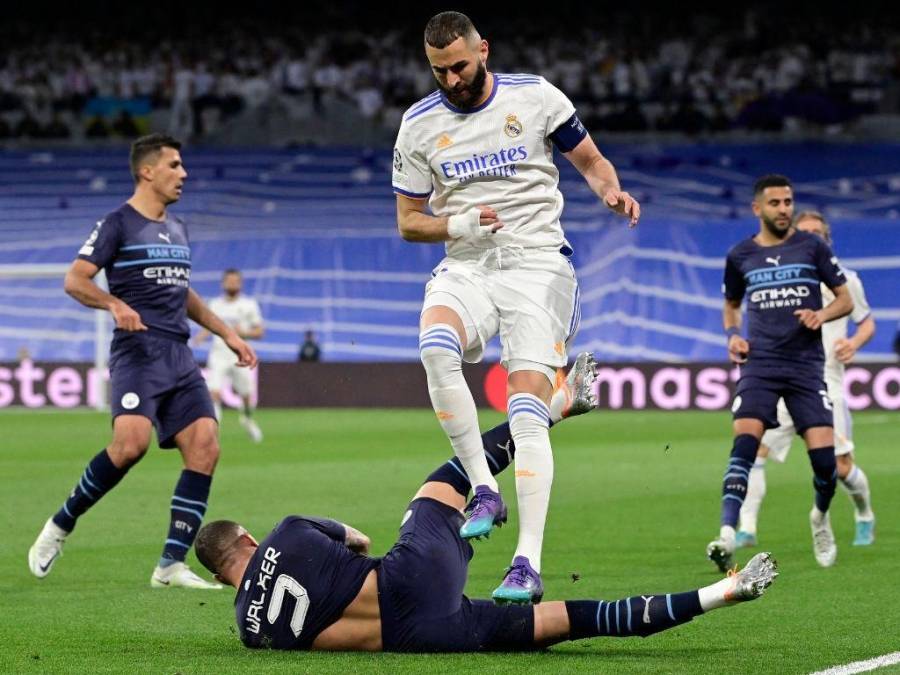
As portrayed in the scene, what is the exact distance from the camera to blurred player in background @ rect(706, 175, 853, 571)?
913cm

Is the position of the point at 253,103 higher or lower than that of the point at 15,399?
higher

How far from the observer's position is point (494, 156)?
659cm

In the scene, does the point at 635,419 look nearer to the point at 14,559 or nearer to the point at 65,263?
the point at 65,263

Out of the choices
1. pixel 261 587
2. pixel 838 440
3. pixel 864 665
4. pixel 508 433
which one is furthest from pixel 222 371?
pixel 864 665

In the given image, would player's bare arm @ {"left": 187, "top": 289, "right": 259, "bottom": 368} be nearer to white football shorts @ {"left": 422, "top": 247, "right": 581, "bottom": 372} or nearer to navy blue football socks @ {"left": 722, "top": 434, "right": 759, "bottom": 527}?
white football shorts @ {"left": 422, "top": 247, "right": 581, "bottom": 372}

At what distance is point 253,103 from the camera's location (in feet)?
112

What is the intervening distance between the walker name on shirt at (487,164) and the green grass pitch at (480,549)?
1713 mm

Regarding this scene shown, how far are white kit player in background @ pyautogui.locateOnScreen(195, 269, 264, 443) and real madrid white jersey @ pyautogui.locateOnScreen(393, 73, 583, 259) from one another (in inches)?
534

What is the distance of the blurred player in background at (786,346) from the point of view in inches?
360

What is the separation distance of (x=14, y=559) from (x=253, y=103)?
2569 centimetres

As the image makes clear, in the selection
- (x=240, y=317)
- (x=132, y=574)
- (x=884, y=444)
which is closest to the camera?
(x=132, y=574)

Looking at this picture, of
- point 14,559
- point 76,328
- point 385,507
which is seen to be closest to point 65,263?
point 76,328

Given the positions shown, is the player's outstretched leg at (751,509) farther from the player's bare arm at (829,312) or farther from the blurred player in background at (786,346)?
the player's bare arm at (829,312)

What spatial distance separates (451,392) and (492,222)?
0.71m
